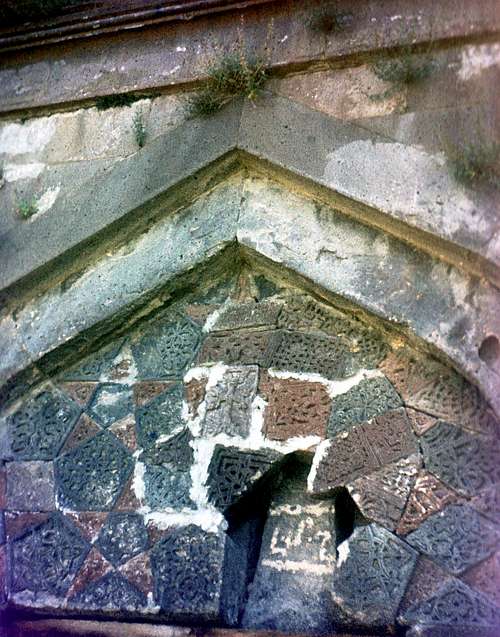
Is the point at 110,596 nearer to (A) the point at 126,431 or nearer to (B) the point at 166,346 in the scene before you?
(A) the point at 126,431

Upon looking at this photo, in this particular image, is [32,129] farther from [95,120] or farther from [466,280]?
[466,280]

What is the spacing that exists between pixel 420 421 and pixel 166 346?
1101mm

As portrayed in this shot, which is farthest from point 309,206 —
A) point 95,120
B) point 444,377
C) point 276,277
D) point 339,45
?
point 95,120

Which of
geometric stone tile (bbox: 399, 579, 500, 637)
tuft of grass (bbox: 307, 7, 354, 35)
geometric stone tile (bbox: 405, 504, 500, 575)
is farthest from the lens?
tuft of grass (bbox: 307, 7, 354, 35)

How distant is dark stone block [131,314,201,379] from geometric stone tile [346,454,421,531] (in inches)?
34.9

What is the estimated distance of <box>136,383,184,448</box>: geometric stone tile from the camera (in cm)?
300

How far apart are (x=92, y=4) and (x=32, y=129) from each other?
668 millimetres

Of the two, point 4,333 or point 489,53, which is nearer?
point 489,53

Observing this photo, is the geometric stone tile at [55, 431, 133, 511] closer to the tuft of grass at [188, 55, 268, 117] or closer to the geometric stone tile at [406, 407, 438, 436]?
the geometric stone tile at [406, 407, 438, 436]

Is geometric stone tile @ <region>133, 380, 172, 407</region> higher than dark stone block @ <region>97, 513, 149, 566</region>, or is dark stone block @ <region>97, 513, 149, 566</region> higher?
geometric stone tile @ <region>133, 380, 172, 407</region>

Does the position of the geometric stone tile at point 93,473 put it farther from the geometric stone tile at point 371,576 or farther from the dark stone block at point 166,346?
the geometric stone tile at point 371,576

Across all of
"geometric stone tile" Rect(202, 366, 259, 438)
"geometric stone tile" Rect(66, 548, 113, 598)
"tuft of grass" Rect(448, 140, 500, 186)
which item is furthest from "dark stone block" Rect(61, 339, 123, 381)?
"tuft of grass" Rect(448, 140, 500, 186)

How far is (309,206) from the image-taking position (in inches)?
126

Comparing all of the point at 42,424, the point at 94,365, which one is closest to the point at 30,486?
the point at 42,424
